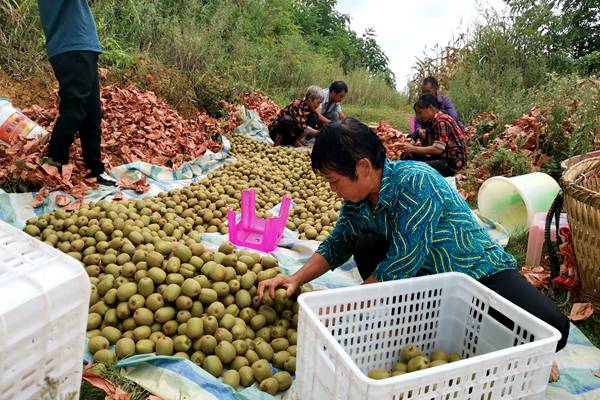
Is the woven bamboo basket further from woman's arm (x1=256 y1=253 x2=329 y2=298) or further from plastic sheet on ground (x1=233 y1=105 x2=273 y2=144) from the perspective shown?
plastic sheet on ground (x1=233 y1=105 x2=273 y2=144)

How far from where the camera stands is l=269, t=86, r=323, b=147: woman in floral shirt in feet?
21.7

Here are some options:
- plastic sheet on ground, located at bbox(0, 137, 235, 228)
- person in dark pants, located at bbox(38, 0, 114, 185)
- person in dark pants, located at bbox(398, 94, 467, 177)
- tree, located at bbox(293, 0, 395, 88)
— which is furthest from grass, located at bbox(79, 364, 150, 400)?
tree, located at bbox(293, 0, 395, 88)

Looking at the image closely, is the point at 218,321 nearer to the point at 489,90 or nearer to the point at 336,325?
the point at 336,325

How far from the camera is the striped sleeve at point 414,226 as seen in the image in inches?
77.4

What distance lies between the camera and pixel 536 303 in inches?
82.9

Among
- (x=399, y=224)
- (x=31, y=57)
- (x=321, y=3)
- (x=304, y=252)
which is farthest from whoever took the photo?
(x=321, y=3)

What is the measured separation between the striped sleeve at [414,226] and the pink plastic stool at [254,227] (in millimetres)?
1430

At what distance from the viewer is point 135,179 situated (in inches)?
170

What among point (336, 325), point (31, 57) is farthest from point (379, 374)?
point (31, 57)

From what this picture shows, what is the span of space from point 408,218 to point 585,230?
1390 mm

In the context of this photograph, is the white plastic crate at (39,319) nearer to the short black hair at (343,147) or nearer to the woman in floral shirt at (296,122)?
the short black hair at (343,147)

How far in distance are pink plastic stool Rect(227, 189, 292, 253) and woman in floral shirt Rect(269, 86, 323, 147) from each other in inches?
125

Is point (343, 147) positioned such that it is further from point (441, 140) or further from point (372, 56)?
point (372, 56)

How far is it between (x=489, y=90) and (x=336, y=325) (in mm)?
7418
